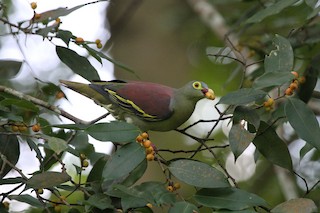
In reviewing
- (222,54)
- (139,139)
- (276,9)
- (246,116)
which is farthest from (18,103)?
(222,54)

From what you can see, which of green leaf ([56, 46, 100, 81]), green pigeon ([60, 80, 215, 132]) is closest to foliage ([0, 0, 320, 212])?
green leaf ([56, 46, 100, 81])

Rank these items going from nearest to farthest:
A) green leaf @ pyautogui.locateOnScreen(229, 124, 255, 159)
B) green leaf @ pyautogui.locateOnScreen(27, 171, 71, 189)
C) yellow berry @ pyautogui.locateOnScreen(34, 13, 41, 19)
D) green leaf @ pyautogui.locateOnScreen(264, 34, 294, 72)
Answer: green leaf @ pyautogui.locateOnScreen(27, 171, 71, 189), green leaf @ pyautogui.locateOnScreen(229, 124, 255, 159), green leaf @ pyautogui.locateOnScreen(264, 34, 294, 72), yellow berry @ pyautogui.locateOnScreen(34, 13, 41, 19)

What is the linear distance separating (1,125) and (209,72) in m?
2.50

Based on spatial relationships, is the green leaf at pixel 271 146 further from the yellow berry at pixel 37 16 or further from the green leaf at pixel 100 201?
the yellow berry at pixel 37 16

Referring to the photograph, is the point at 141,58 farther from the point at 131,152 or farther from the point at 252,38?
the point at 131,152

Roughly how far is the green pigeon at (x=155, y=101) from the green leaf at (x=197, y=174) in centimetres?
34

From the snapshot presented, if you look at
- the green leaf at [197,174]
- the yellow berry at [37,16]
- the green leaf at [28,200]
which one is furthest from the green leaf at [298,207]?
the yellow berry at [37,16]

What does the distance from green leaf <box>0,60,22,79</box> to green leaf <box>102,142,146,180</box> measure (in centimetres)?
75

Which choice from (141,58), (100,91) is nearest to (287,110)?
(100,91)

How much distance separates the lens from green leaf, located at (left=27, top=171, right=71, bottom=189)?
153 cm

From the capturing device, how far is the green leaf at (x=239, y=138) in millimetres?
1644

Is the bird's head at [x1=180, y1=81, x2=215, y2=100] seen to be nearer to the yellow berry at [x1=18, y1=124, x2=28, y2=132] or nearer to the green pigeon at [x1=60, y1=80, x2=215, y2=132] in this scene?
the green pigeon at [x1=60, y1=80, x2=215, y2=132]

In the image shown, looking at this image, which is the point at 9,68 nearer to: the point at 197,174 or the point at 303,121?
the point at 197,174

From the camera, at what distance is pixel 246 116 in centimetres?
169
